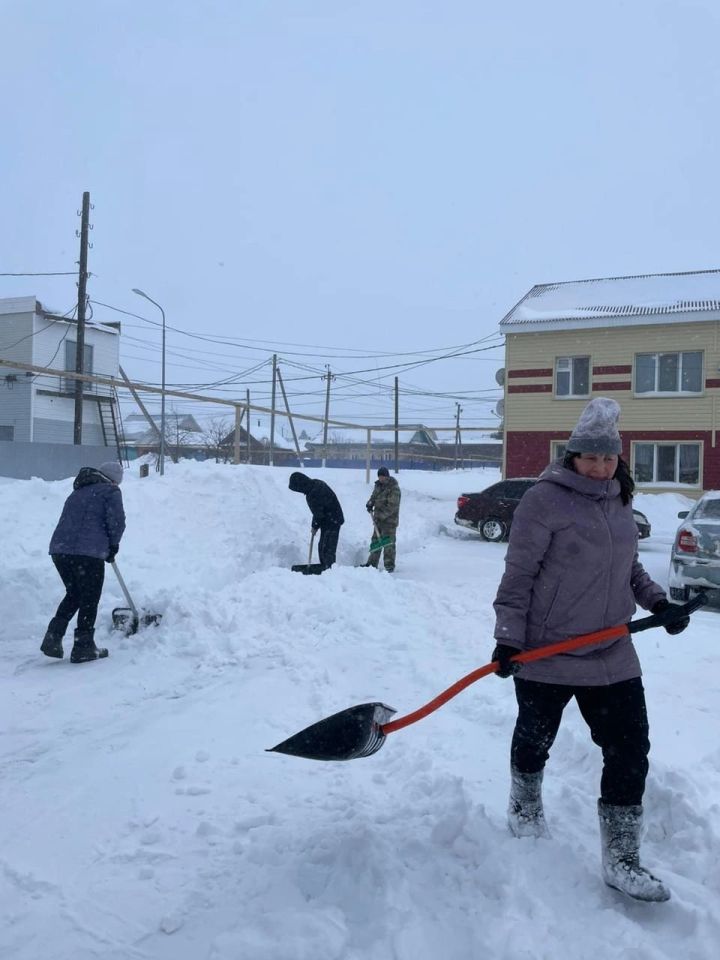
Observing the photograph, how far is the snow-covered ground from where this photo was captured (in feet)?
8.47

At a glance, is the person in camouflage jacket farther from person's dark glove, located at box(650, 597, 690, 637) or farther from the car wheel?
person's dark glove, located at box(650, 597, 690, 637)

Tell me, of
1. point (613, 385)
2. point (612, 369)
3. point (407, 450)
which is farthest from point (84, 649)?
point (407, 450)

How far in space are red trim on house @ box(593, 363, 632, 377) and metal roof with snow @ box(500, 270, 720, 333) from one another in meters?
1.22

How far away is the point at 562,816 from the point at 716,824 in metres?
0.60

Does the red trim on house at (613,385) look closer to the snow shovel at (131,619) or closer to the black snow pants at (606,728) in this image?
the snow shovel at (131,619)

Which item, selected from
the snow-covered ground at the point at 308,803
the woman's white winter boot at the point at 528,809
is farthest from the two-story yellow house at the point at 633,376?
the woman's white winter boot at the point at 528,809

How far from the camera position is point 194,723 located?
4.72 meters

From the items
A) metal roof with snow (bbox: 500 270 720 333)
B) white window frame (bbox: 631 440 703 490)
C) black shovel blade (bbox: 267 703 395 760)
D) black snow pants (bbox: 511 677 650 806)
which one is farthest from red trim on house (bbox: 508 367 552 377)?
black snow pants (bbox: 511 677 650 806)

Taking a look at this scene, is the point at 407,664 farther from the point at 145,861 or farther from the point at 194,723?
the point at 145,861

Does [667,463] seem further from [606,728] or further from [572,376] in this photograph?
[606,728]

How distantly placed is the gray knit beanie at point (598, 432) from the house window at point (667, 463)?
20.4 m

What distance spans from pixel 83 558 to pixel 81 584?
0.71 ft

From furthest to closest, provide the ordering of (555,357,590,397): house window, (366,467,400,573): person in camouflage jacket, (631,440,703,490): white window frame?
(555,357,590,397): house window → (631,440,703,490): white window frame → (366,467,400,573): person in camouflage jacket

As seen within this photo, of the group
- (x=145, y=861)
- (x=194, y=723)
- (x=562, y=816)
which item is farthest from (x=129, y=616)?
(x=562, y=816)
